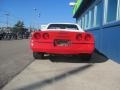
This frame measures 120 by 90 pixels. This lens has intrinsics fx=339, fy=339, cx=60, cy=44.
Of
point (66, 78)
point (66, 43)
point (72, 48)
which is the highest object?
point (66, 43)

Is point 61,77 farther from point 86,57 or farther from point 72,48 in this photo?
A: point 86,57

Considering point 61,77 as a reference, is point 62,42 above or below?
above

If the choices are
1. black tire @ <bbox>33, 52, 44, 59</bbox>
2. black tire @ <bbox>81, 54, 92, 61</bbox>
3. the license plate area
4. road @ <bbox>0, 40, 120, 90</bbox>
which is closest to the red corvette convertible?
the license plate area

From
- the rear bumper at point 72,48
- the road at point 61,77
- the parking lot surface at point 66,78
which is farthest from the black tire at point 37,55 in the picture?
the parking lot surface at point 66,78

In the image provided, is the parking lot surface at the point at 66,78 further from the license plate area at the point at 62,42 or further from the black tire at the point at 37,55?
the black tire at the point at 37,55

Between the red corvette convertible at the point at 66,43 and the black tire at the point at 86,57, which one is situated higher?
the red corvette convertible at the point at 66,43

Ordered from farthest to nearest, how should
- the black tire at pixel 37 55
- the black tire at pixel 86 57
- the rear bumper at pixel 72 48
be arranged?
the black tire at pixel 37 55 → the black tire at pixel 86 57 → the rear bumper at pixel 72 48

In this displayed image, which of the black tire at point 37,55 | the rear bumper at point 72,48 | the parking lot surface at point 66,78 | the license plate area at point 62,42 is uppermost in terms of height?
the license plate area at point 62,42

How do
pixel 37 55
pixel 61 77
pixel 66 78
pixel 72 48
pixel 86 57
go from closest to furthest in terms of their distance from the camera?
pixel 66 78 < pixel 61 77 < pixel 72 48 < pixel 86 57 < pixel 37 55

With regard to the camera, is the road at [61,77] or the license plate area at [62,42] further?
the license plate area at [62,42]

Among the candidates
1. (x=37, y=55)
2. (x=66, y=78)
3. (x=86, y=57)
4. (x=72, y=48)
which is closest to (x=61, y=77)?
(x=66, y=78)

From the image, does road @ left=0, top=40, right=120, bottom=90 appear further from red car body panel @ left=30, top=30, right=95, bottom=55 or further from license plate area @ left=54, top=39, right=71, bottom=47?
license plate area @ left=54, top=39, right=71, bottom=47

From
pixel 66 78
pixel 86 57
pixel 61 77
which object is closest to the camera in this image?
pixel 66 78

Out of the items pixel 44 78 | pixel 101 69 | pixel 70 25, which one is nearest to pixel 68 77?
pixel 44 78
